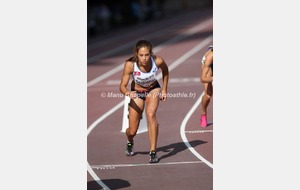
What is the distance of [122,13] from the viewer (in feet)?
185

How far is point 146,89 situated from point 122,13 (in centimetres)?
4260

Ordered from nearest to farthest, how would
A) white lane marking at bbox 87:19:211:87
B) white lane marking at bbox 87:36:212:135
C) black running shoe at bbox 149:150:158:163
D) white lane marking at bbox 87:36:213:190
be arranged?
white lane marking at bbox 87:36:213:190 < black running shoe at bbox 149:150:158:163 < white lane marking at bbox 87:36:212:135 < white lane marking at bbox 87:19:211:87

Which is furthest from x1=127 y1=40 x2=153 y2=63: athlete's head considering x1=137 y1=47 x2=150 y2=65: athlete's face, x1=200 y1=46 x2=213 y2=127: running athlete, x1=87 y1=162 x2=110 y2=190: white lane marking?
x1=200 y1=46 x2=213 y2=127: running athlete

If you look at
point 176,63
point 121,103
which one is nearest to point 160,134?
point 121,103

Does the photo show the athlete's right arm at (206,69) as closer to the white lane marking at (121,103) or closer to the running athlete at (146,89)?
the running athlete at (146,89)

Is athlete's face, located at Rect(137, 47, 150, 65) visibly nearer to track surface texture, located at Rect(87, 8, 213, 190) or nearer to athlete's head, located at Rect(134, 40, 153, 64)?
athlete's head, located at Rect(134, 40, 153, 64)

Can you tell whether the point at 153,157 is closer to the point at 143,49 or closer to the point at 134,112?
the point at 134,112

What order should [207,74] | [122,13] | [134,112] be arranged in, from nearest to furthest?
[134,112], [207,74], [122,13]

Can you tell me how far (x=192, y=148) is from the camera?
15656mm

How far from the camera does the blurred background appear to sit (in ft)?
162

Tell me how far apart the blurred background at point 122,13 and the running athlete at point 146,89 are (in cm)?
3335

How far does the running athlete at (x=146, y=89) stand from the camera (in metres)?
13.8

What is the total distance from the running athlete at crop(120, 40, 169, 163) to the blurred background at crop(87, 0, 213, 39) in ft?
109
